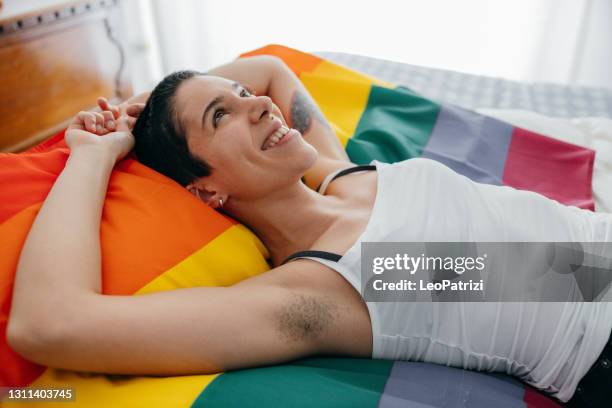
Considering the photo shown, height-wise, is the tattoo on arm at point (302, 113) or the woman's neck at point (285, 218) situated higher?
the tattoo on arm at point (302, 113)

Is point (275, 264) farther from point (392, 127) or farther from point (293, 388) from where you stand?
point (392, 127)

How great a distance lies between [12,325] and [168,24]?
11.2 feet

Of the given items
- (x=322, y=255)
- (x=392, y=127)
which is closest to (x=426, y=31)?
(x=392, y=127)

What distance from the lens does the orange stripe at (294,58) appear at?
6.44 ft

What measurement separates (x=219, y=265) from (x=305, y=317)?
0.23 metres

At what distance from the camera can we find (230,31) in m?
3.81

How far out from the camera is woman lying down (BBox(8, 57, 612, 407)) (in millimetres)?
856

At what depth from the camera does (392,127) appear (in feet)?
5.68

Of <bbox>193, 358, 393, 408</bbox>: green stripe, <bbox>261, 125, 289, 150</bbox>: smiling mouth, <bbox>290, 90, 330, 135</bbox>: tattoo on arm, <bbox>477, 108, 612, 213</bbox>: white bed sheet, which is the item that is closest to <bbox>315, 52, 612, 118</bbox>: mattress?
<bbox>477, 108, 612, 213</bbox>: white bed sheet

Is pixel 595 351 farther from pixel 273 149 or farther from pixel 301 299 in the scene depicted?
pixel 273 149

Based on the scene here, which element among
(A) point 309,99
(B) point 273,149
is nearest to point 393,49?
(A) point 309,99

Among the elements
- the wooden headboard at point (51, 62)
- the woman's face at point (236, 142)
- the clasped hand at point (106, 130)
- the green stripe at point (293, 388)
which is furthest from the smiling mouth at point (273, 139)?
the wooden headboard at point (51, 62)

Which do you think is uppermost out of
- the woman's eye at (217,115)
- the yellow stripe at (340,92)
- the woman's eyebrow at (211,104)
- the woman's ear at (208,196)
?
the woman's eyebrow at (211,104)

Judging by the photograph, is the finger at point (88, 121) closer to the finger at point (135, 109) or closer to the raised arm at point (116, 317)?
the finger at point (135, 109)
